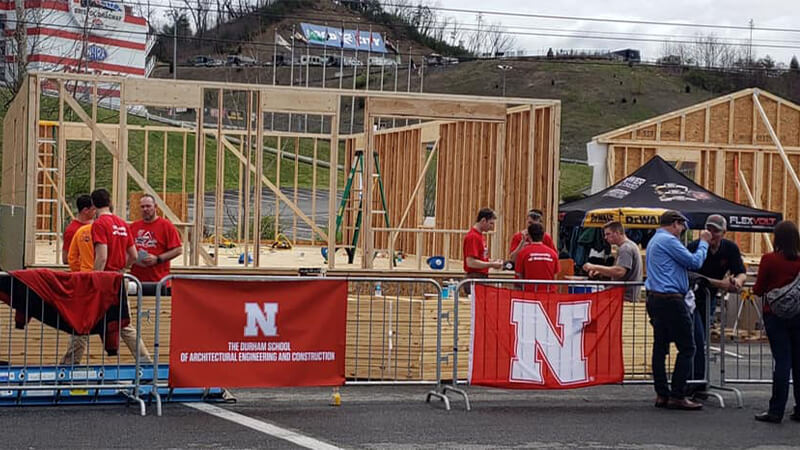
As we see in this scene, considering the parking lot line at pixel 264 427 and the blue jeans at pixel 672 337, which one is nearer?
the parking lot line at pixel 264 427

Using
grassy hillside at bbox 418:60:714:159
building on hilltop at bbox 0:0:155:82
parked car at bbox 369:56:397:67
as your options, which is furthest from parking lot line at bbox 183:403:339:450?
grassy hillside at bbox 418:60:714:159

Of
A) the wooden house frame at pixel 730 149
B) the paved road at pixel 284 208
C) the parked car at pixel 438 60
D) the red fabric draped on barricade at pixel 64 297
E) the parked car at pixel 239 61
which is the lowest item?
the red fabric draped on barricade at pixel 64 297

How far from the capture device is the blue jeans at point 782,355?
927 cm

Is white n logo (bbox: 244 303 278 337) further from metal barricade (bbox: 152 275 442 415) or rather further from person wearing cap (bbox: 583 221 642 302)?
person wearing cap (bbox: 583 221 642 302)

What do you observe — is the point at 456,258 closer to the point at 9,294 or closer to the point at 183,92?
the point at 183,92

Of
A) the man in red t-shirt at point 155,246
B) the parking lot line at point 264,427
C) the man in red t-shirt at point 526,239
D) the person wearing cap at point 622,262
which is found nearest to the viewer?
the parking lot line at point 264,427

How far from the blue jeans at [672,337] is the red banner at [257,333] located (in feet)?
9.68

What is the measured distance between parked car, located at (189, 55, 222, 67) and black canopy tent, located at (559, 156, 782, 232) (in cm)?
4765

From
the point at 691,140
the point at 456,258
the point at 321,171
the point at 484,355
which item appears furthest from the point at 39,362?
the point at 321,171

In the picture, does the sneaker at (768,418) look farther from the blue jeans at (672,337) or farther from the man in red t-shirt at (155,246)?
the man in red t-shirt at (155,246)

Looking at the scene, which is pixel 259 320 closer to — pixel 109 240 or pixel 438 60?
pixel 109 240

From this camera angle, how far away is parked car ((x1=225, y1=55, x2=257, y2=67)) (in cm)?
5819

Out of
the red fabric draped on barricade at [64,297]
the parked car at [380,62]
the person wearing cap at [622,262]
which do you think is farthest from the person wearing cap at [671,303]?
the parked car at [380,62]

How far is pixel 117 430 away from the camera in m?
8.16
